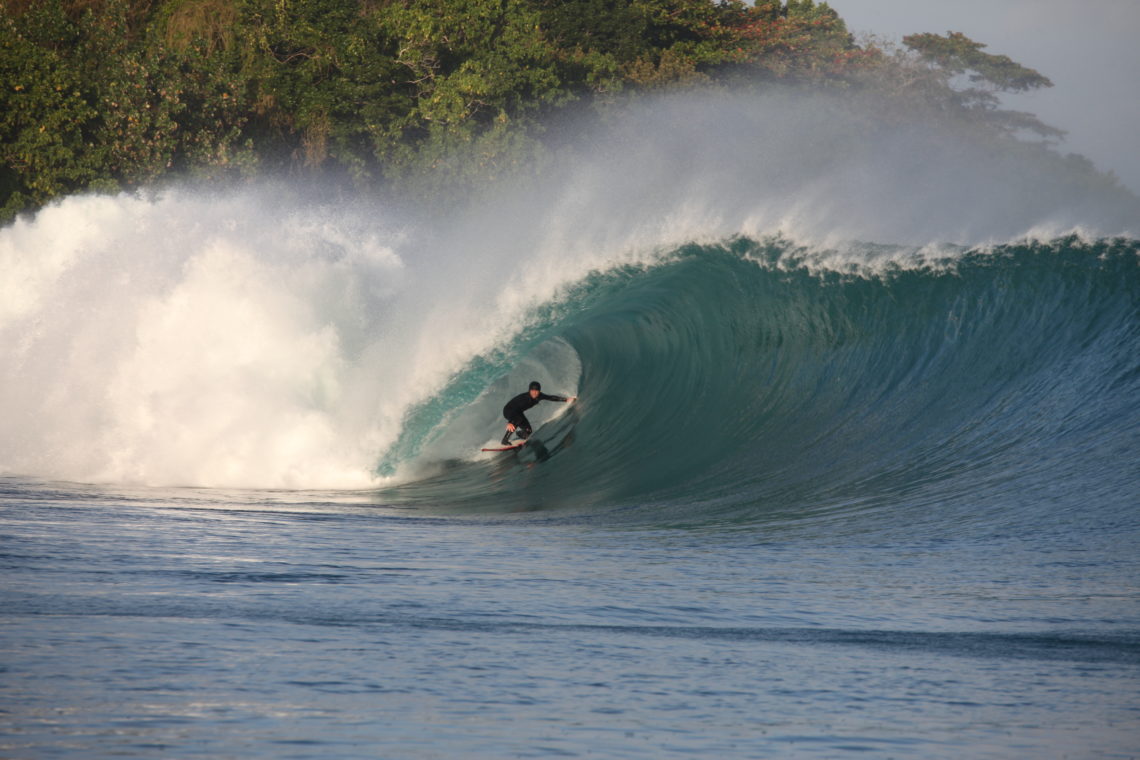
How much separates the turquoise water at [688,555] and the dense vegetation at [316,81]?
19.1 m

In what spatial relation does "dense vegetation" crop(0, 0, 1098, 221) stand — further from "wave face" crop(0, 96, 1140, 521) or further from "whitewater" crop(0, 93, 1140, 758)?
"wave face" crop(0, 96, 1140, 521)

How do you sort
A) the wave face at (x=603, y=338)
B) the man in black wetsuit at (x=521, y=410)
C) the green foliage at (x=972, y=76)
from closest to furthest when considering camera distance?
the wave face at (x=603, y=338) → the man in black wetsuit at (x=521, y=410) → the green foliage at (x=972, y=76)

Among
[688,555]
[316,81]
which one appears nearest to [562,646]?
[688,555]

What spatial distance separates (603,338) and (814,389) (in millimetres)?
3108

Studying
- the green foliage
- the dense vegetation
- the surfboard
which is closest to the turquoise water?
the surfboard

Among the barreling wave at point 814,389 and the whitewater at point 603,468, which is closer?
the whitewater at point 603,468

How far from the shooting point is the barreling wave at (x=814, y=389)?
1057cm

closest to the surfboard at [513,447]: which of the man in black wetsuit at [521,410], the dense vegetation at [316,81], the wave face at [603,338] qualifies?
the man in black wetsuit at [521,410]

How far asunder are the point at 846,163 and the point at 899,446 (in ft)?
23.7

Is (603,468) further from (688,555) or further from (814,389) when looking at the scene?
(688,555)

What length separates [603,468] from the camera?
41.3 ft

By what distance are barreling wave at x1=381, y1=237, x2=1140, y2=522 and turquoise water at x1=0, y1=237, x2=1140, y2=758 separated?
0.14 feet

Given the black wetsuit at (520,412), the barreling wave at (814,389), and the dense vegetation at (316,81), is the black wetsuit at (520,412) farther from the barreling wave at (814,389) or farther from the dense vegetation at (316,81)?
the dense vegetation at (316,81)

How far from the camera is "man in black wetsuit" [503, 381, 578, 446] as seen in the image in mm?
13945
